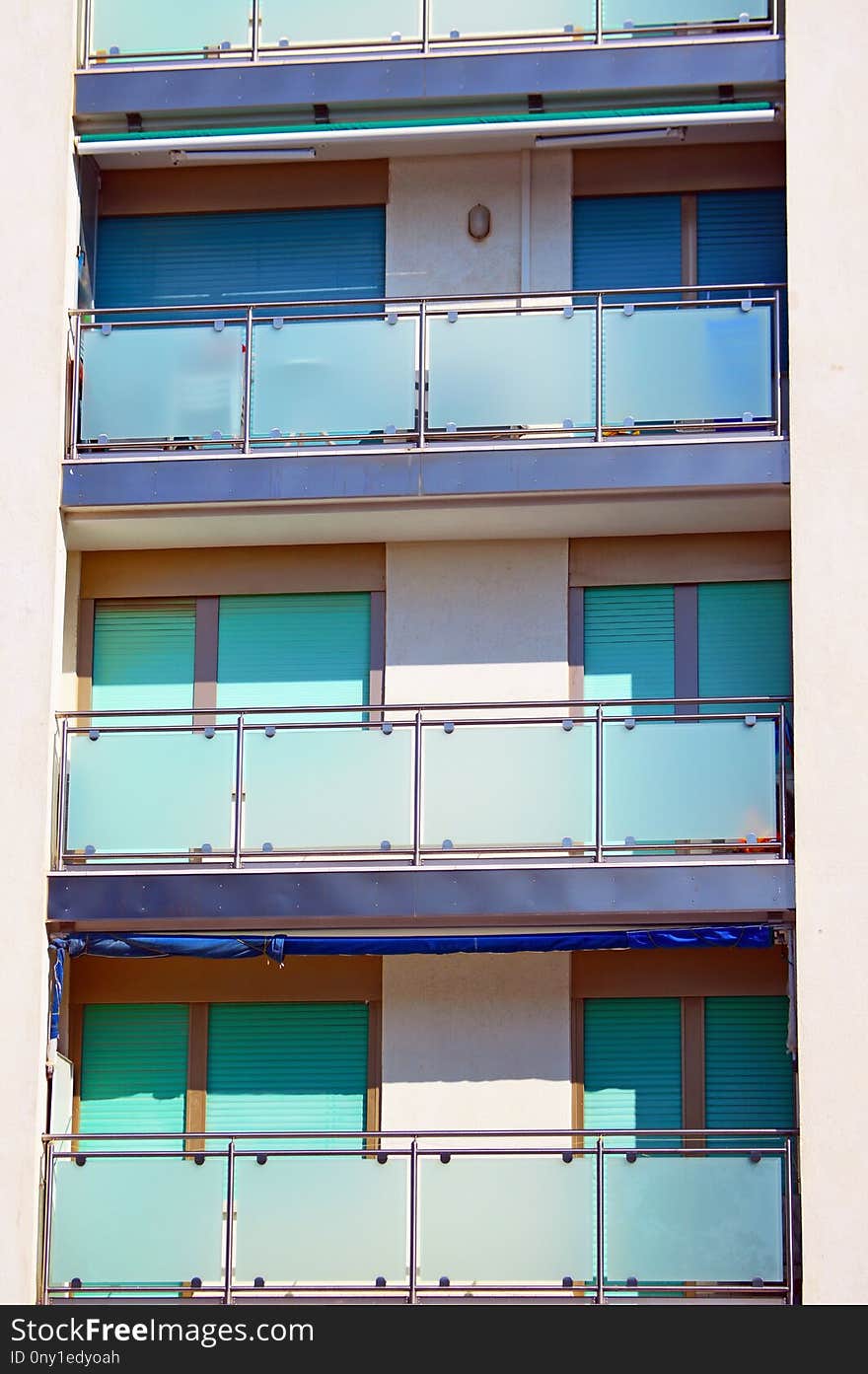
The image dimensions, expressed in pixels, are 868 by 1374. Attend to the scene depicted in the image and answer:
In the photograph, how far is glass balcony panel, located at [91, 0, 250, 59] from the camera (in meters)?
19.3

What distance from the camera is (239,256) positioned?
65.7ft

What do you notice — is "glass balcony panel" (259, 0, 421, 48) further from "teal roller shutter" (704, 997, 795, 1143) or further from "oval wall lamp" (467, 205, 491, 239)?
"teal roller shutter" (704, 997, 795, 1143)

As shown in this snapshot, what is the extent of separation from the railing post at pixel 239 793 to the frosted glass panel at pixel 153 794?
0.15 ft

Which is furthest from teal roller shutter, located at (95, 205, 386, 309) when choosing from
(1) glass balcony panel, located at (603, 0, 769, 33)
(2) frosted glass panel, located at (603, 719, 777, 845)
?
(2) frosted glass panel, located at (603, 719, 777, 845)

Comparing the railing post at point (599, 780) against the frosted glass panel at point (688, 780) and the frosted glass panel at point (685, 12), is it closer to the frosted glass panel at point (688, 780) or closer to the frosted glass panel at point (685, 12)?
the frosted glass panel at point (688, 780)

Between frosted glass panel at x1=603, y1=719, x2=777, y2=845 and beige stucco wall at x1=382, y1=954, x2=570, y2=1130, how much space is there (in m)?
1.53

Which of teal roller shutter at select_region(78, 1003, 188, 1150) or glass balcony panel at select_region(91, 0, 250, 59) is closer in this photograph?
teal roller shutter at select_region(78, 1003, 188, 1150)

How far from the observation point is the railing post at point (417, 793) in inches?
688

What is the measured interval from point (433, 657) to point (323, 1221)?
4383mm

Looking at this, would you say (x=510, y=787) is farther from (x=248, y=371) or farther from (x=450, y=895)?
(x=248, y=371)

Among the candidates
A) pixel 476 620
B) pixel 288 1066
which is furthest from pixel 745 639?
pixel 288 1066

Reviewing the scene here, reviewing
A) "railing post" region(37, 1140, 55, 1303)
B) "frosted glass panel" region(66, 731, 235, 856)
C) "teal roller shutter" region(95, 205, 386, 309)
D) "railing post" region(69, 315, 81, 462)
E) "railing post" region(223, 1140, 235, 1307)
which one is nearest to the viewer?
"railing post" region(223, 1140, 235, 1307)

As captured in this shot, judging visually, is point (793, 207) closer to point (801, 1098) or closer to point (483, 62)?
point (483, 62)

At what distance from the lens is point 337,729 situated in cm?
1778
